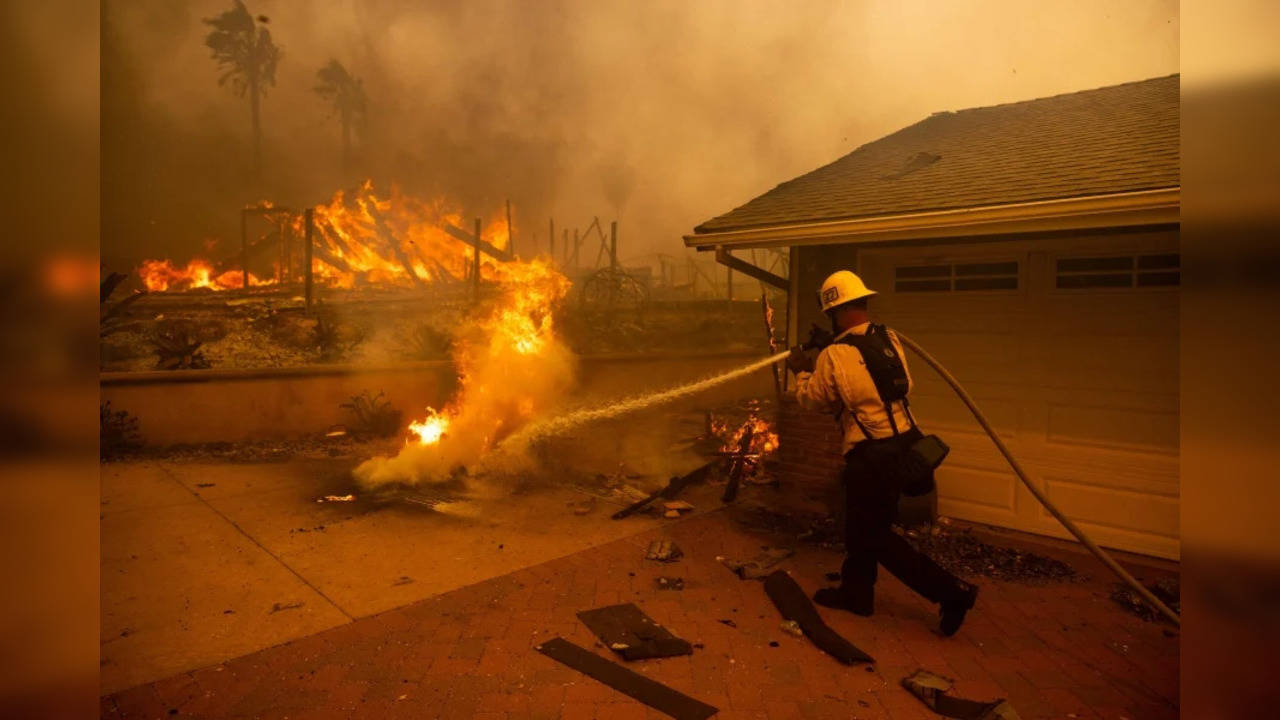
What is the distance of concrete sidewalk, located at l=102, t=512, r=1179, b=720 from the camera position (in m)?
3.49

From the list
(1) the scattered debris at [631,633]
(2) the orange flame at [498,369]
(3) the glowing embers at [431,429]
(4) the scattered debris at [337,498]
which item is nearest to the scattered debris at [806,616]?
(1) the scattered debris at [631,633]

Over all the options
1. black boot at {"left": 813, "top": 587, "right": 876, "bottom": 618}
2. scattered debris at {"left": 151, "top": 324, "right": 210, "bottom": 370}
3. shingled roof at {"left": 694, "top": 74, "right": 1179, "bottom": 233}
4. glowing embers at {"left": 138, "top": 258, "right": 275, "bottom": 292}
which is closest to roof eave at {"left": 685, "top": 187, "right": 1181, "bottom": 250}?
shingled roof at {"left": 694, "top": 74, "right": 1179, "bottom": 233}

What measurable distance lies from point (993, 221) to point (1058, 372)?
1.62m

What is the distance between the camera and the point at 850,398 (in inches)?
173

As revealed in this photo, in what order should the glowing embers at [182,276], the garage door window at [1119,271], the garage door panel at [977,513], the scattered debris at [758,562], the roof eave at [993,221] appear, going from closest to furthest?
the roof eave at [993,221] → the scattered debris at [758,562] → the garage door window at [1119,271] → the garage door panel at [977,513] → the glowing embers at [182,276]

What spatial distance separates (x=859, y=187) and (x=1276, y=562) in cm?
655

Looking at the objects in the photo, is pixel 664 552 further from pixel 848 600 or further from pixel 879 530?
pixel 879 530

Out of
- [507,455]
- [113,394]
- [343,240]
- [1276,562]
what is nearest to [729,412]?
[507,455]

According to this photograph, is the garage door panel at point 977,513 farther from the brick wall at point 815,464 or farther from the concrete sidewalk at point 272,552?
the concrete sidewalk at point 272,552

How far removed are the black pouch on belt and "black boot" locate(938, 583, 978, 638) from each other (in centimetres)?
64

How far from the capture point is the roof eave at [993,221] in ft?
15.1

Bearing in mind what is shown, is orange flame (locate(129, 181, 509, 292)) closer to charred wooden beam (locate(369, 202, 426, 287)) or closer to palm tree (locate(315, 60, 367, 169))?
charred wooden beam (locate(369, 202, 426, 287))

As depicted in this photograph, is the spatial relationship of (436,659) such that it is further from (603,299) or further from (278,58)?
(278,58)

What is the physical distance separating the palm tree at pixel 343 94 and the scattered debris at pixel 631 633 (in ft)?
116
